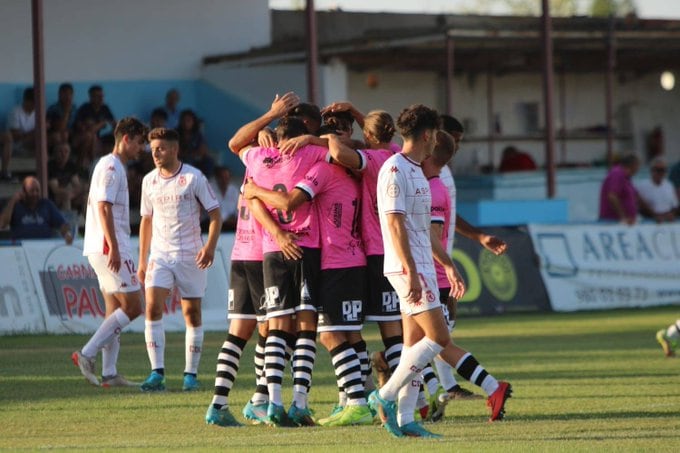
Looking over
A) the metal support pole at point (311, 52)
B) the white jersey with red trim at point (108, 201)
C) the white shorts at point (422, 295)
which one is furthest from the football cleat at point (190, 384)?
the metal support pole at point (311, 52)

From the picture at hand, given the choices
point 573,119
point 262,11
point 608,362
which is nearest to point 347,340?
point 608,362

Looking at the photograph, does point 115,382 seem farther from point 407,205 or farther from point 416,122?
point 416,122

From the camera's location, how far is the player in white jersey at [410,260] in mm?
9320

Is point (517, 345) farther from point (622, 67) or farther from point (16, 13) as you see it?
point (622, 67)

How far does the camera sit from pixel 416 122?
952 cm

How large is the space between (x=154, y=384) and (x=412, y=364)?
3806 millimetres

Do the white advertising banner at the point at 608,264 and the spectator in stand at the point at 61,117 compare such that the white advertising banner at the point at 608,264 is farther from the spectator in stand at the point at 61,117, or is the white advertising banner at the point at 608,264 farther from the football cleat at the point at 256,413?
the football cleat at the point at 256,413

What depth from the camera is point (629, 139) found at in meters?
38.4

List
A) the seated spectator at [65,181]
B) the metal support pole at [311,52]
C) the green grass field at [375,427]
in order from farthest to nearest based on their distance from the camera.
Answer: the metal support pole at [311,52] → the seated spectator at [65,181] → the green grass field at [375,427]

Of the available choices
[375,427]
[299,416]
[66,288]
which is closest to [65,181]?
[66,288]

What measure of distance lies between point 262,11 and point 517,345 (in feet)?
54.0

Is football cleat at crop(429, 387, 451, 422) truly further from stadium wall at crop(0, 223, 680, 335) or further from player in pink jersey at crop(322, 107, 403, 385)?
stadium wall at crop(0, 223, 680, 335)

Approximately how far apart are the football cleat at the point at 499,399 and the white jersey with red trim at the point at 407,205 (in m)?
1.28

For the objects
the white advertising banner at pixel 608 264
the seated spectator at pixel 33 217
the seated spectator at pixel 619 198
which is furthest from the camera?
the seated spectator at pixel 619 198
